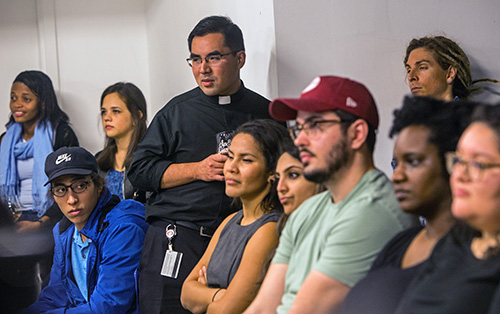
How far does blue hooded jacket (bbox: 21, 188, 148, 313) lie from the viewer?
3.25 metres

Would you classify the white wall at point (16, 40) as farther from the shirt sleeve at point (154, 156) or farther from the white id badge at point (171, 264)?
the white id badge at point (171, 264)

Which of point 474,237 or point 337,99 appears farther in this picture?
point 337,99

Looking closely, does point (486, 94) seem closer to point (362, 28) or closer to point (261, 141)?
point (362, 28)

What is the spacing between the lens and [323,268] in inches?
76.5

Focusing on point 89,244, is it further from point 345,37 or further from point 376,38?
point 376,38

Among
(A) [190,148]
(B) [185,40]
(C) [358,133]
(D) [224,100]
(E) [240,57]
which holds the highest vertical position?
(B) [185,40]

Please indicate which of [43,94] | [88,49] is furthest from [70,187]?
[88,49]

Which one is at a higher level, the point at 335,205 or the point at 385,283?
the point at 335,205

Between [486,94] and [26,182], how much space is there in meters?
2.91

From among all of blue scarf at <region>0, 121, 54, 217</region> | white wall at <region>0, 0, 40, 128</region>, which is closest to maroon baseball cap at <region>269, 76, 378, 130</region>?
blue scarf at <region>0, 121, 54, 217</region>

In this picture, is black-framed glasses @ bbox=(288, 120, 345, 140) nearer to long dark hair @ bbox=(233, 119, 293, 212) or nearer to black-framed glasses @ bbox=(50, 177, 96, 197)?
long dark hair @ bbox=(233, 119, 293, 212)

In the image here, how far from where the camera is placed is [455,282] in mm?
1543

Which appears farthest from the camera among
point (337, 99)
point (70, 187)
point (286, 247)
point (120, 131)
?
point (120, 131)

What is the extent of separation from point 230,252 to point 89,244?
0.97 m
